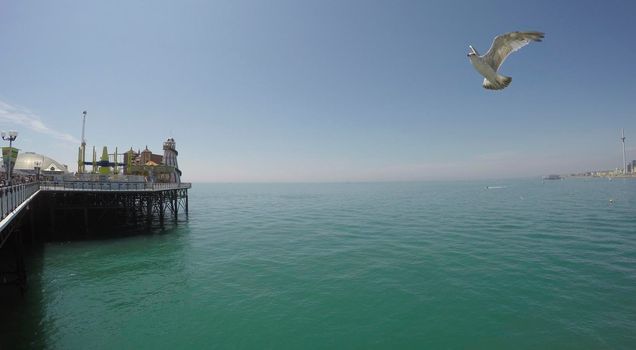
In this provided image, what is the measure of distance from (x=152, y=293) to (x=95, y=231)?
2253 centimetres

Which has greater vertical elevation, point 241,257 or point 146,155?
point 146,155

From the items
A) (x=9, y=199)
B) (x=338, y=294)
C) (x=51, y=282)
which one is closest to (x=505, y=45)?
(x=338, y=294)

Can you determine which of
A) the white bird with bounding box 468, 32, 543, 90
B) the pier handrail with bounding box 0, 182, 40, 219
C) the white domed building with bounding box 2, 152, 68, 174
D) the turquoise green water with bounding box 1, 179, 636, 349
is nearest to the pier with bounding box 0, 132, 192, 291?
the pier handrail with bounding box 0, 182, 40, 219

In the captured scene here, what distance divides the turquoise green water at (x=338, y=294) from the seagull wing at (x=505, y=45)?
34.2 feet

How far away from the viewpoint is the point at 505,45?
406 inches

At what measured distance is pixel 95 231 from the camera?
109 ft

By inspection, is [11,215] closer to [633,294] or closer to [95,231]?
[95,231]

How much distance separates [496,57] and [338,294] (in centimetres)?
1274

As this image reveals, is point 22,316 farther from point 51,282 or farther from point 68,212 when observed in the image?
point 68,212

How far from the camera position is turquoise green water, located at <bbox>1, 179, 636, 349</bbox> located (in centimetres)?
1220

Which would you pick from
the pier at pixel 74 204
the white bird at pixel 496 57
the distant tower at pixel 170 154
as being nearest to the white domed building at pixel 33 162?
the pier at pixel 74 204

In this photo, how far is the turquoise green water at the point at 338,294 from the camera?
12203 millimetres

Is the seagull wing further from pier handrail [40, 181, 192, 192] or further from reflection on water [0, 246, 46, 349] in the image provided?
pier handrail [40, 181, 192, 192]

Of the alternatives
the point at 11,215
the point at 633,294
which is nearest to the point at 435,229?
the point at 633,294
